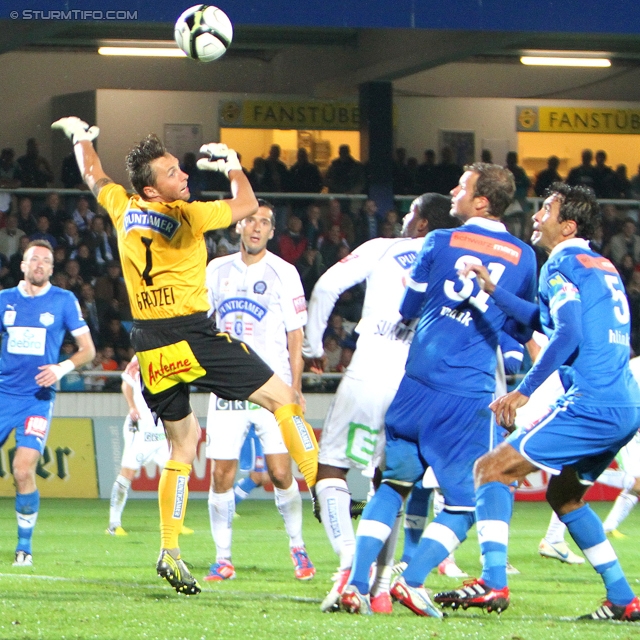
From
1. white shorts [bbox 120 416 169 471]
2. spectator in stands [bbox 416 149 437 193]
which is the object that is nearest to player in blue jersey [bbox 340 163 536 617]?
white shorts [bbox 120 416 169 471]

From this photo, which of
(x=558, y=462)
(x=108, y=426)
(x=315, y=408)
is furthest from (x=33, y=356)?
(x=315, y=408)

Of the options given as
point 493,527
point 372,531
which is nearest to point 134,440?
point 372,531

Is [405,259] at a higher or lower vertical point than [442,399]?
higher

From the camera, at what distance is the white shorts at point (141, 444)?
1093 centimetres

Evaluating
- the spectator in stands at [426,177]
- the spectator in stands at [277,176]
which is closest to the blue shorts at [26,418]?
A: the spectator in stands at [277,176]

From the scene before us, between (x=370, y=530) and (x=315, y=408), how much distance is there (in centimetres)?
932

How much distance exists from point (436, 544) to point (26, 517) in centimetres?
367

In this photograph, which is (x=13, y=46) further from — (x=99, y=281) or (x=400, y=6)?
(x=400, y=6)

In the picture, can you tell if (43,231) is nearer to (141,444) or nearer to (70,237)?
(70,237)

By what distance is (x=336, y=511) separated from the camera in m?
6.10

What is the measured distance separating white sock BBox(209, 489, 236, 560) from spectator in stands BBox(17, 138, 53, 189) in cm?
1232

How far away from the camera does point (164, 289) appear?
238 inches

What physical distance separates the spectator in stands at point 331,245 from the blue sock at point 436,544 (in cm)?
1157

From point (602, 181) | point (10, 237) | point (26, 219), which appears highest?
point (602, 181)
